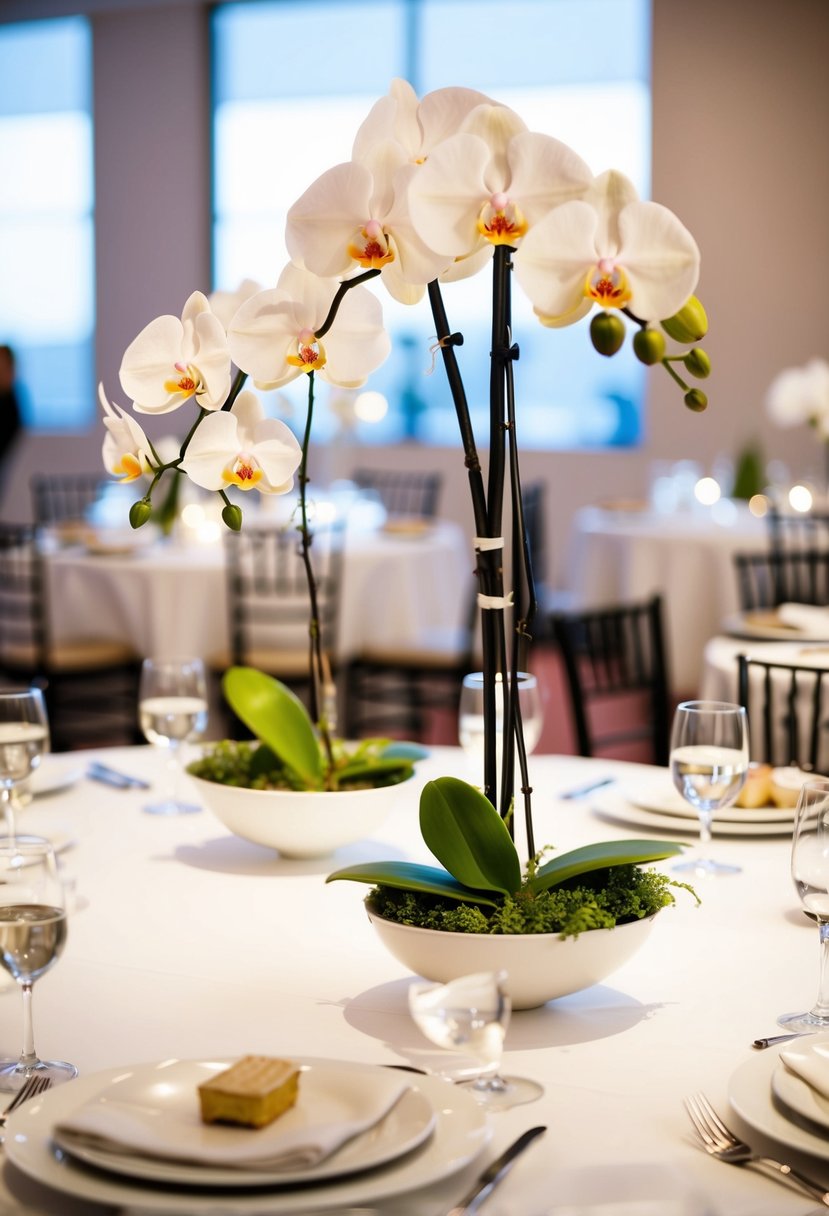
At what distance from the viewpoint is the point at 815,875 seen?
3.85 ft

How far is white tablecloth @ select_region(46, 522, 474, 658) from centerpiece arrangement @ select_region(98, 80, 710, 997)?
10.9ft

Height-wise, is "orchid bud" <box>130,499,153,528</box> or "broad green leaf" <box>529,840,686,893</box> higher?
"orchid bud" <box>130,499,153,528</box>

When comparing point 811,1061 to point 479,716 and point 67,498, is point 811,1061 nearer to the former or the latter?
point 479,716

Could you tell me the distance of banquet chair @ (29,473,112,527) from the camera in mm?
7335

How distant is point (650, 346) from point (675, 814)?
92 cm

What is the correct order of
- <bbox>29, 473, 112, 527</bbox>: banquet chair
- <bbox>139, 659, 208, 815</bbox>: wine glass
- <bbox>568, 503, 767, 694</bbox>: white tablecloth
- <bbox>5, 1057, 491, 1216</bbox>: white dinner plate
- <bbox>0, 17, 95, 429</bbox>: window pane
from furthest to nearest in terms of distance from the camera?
<bbox>0, 17, 95, 429</bbox>: window pane → <bbox>29, 473, 112, 527</bbox>: banquet chair → <bbox>568, 503, 767, 694</bbox>: white tablecloth → <bbox>139, 659, 208, 815</bbox>: wine glass → <bbox>5, 1057, 491, 1216</bbox>: white dinner plate

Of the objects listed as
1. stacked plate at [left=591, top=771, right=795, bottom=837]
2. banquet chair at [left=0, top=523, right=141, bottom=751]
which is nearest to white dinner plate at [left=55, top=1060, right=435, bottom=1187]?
stacked plate at [left=591, top=771, right=795, bottom=837]

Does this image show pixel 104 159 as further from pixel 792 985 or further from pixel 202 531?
pixel 792 985

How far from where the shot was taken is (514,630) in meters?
1.18

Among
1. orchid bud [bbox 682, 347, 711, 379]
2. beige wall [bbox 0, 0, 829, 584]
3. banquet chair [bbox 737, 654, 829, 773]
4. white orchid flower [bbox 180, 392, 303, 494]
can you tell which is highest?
beige wall [bbox 0, 0, 829, 584]

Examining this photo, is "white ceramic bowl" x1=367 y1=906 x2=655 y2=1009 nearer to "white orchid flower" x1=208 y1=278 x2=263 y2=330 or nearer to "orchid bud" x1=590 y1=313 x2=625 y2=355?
"orchid bud" x1=590 y1=313 x2=625 y2=355

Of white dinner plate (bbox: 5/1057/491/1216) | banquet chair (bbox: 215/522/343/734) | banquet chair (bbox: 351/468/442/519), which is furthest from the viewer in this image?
banquet chair (bbox: 351/468/442/519)

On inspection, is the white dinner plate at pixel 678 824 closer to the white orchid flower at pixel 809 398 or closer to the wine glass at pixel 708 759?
the wine glass at pixel 708 759

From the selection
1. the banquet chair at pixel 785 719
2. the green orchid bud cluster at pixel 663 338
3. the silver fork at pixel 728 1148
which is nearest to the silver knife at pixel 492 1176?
the silver fork at pixel 728 1148
